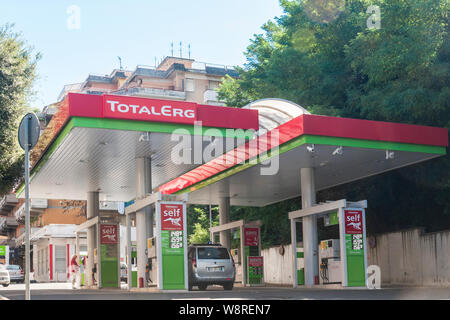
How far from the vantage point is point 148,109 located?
18422 mm

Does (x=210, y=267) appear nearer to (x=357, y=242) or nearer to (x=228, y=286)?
(x=228, y=286)

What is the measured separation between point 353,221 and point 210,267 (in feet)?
16.6

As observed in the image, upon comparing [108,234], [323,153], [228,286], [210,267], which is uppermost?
[323,153]

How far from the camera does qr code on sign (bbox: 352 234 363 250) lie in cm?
2044

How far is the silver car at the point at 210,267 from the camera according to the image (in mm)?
22172

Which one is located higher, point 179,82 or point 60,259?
point 179,82

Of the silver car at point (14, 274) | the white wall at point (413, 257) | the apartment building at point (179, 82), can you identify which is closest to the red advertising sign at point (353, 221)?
the white wall at point (413, 257)

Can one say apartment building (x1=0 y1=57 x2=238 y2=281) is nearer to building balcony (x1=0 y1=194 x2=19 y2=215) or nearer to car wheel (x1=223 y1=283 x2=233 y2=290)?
building balcony (x1=0 y1=194 x2=19 y2=215)

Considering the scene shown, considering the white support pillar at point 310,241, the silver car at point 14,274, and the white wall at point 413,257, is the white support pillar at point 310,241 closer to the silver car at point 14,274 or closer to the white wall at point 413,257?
the white wall at point 413,257

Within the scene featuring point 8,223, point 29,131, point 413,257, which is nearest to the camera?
point 29,131

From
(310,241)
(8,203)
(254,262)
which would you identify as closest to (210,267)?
(310,241)

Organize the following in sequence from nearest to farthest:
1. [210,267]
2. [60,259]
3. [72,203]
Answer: [210,267], [72,203], [60,259]

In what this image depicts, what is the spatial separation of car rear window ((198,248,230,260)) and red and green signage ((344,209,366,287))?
4.37m

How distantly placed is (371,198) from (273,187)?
3.98 metres
